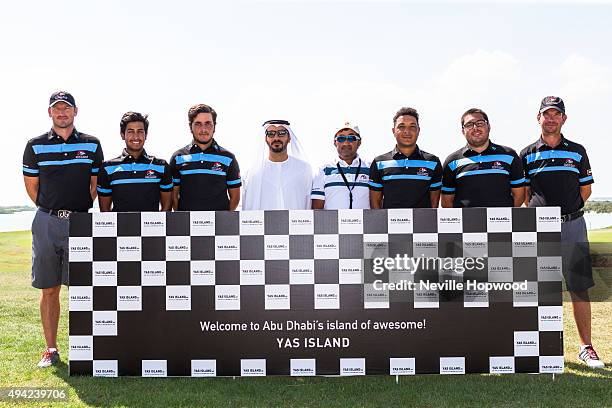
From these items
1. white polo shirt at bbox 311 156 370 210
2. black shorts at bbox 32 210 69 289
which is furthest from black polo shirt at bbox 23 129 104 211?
white polo shirt at bbox 311 156 370 210

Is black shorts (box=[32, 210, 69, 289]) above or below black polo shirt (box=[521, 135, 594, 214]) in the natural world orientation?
below

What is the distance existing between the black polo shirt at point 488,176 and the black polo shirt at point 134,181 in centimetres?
228

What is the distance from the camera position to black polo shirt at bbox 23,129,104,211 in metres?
4.64

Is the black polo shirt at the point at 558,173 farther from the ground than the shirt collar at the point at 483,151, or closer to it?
closer to it

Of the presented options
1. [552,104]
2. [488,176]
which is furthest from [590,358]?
[552,104]

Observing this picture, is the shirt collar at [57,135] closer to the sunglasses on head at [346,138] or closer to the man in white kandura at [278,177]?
the man in white kandura at [278,177]

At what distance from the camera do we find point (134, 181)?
4512 millimetres

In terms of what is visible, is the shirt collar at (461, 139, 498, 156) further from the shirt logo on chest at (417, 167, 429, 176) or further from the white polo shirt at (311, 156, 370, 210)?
the white polo shirt at (311, 156, 370, 210)

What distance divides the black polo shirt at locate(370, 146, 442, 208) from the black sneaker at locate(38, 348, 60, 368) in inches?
117

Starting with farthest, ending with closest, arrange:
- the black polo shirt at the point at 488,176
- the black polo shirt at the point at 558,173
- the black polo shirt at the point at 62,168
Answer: the black polo shirt at the point at 558,173, the black polo shirt at the point at 62,168, the black polo shirt at the point at 488,176

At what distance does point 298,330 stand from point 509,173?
6.52 feet

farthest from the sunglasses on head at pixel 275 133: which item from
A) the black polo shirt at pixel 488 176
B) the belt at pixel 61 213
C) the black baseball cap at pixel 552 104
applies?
the black baseball cap at pixel 552 104

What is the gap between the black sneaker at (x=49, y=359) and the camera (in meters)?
4.80

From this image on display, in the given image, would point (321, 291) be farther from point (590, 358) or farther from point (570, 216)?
point (590, 358)
